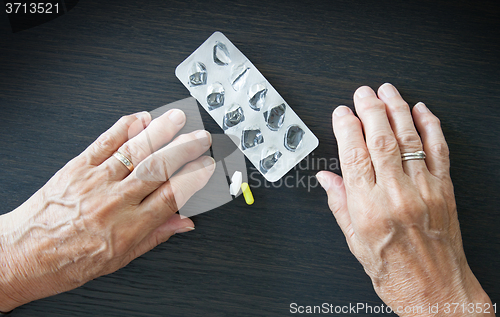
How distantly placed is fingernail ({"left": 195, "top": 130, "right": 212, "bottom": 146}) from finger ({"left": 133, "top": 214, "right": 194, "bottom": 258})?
189 millimetres

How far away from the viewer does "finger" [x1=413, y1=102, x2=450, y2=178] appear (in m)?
0.68

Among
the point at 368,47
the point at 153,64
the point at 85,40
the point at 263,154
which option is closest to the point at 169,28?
the point at 153,64

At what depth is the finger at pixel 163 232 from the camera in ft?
2.36

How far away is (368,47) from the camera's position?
75 centimetres

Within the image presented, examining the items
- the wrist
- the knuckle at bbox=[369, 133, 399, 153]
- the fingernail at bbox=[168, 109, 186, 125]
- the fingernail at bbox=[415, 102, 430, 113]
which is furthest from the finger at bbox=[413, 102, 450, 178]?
the wrist

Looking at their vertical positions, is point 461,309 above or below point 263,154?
below

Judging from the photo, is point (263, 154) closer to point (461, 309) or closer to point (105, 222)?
point (105, 222)

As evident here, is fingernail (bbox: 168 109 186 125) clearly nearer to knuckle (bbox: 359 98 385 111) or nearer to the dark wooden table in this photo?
the dark wooden table

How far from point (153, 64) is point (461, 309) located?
879 millimetres

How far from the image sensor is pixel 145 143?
70cm

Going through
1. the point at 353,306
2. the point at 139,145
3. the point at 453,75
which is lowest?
the point at 353,306

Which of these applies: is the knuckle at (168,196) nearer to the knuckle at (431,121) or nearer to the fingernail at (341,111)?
the fingernail at (341,111)

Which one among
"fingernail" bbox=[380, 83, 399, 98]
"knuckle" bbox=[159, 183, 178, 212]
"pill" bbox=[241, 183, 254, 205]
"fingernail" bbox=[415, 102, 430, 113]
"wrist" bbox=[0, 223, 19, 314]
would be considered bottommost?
"wrist" bbox=[0, 223, 19, 314]

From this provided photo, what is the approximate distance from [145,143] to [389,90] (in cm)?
58
